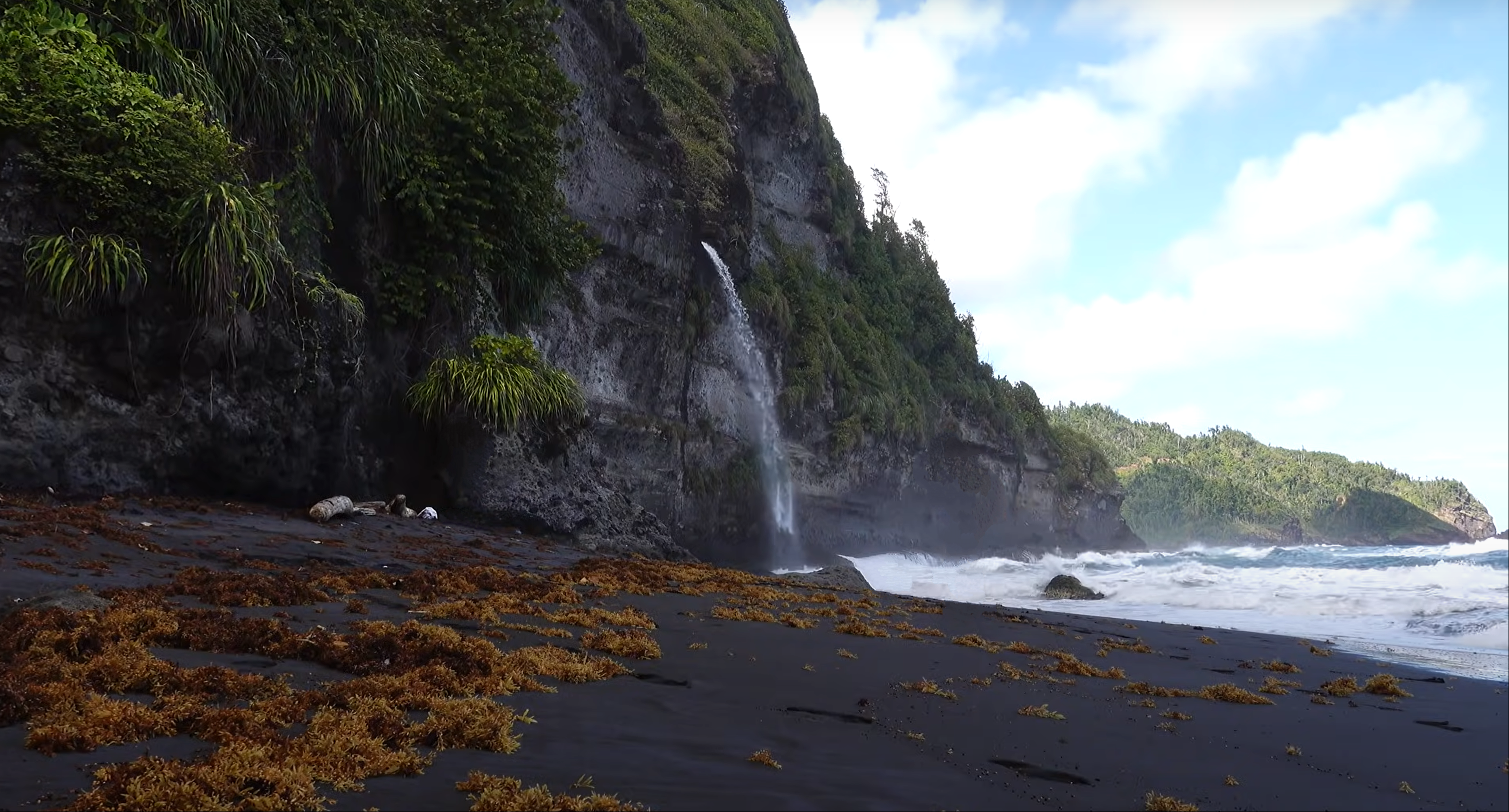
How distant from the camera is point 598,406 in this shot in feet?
66.2

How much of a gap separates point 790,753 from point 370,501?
8593mm

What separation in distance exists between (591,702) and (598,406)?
1623cm

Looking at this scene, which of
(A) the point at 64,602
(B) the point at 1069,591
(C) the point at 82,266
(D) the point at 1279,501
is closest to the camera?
(A) the point at 64,602

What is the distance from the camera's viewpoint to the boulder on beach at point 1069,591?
1739 centimetres

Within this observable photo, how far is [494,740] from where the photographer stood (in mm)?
3342

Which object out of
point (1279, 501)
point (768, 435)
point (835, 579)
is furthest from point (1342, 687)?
point (1279, 501)

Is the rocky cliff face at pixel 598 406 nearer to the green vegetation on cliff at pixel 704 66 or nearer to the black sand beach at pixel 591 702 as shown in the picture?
the green vegetation on cliff at pixel 704 66

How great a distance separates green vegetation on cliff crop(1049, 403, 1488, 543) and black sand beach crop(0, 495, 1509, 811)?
88107 millimetres

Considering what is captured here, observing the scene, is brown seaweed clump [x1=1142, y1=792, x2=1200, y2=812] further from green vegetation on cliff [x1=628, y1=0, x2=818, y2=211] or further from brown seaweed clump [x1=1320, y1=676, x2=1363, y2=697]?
green vegetation on cliff [x1=628, y1=0, x2=818, y2=211]

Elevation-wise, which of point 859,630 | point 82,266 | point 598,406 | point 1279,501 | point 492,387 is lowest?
point 859,630

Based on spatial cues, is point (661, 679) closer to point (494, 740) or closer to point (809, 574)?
point (494, 740)

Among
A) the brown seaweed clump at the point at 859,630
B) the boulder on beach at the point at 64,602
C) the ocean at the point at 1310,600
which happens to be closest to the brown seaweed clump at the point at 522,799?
the boulder on beach at the point at 64,602

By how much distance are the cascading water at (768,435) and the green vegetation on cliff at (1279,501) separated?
68795 mm

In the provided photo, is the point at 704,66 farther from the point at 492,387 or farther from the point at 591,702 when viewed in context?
the point at 591,702
